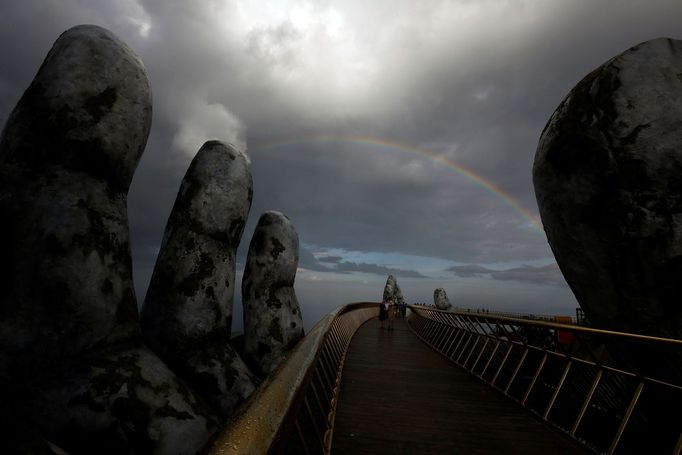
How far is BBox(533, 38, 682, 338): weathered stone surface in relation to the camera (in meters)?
Answer: 5.21

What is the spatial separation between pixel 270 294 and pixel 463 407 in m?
9.34

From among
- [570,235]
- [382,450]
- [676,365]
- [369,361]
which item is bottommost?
[369,361]

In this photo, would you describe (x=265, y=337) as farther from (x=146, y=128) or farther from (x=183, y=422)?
(x=146, y=128)

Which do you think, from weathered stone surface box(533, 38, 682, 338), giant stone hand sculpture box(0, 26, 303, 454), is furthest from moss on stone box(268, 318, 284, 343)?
weathered stone surface box(533, 38, 682, 338)

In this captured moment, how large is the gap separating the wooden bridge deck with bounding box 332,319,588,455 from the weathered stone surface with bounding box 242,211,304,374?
5.88 metres

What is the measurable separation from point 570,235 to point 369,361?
5.08 metres

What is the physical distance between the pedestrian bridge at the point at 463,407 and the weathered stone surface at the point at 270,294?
16.9 ft

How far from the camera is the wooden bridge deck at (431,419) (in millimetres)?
3846

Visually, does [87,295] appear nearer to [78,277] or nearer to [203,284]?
[78,277]

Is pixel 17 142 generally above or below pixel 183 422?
above

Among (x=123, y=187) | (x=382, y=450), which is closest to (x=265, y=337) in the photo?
(x=123, y=187)

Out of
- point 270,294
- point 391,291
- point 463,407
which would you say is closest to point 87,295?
point 463,407

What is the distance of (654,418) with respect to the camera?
5.15 metres

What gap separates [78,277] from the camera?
631cm
